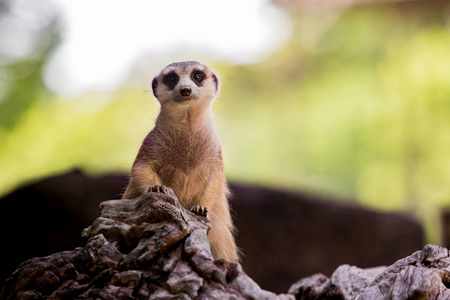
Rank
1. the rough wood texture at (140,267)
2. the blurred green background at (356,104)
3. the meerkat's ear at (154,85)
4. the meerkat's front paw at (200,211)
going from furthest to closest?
the blurred green background at (356,104) → the meerkat's ear at (154,85) → the meerkat's front paw at (200,211) → the rough wood texture at (140,267)

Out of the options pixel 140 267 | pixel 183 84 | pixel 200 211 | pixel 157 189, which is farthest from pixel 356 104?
pixel 140 267

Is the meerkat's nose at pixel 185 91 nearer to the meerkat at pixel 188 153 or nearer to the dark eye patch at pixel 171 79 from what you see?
the meerkat at pixel 188 153

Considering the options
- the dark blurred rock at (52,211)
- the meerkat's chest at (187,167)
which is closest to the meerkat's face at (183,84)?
the meerkat's chest at (187,167)

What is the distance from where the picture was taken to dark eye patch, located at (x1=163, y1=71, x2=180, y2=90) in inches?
90.8

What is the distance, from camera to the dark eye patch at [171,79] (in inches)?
90.8

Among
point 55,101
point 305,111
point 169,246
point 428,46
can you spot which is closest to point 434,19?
point 428,46

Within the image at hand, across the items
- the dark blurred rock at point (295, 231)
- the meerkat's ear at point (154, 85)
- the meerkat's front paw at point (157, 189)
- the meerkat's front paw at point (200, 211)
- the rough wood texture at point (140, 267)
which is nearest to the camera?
the rough wood texture at point (140, 267)

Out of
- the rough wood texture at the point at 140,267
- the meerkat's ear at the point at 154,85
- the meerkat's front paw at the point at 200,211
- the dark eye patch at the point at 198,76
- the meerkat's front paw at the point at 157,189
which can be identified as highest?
the dark eye patch at the point at 198,76

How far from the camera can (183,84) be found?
2244 millimetres

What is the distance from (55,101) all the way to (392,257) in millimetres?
4200

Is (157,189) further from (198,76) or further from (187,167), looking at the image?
(198,76)

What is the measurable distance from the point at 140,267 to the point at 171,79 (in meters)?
1.00

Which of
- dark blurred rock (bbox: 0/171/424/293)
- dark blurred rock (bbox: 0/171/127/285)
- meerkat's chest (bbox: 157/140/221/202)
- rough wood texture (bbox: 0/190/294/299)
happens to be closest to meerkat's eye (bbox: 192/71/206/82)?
meerkat's chest (bbox: 157/140/221/202)

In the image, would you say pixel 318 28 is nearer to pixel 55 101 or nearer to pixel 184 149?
pixel 55 101
